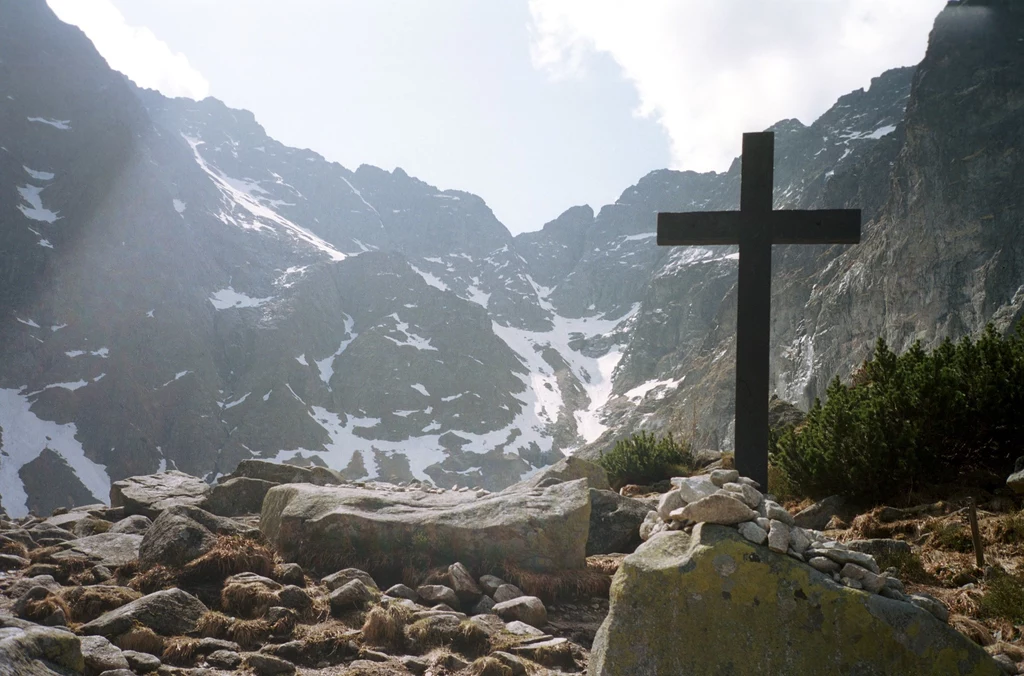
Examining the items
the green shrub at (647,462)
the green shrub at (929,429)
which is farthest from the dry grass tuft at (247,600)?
the green shrub at (647,462)

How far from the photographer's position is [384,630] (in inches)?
203

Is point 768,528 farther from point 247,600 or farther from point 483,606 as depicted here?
point 247,600

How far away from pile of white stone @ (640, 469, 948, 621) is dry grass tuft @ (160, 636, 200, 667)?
3307mm

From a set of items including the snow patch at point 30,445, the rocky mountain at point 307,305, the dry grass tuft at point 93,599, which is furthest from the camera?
the snow patch at point 30,445

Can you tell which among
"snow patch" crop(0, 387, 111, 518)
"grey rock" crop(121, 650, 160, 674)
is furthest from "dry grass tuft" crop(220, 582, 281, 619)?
"snow patch" crop(0, 387, 111, 518)

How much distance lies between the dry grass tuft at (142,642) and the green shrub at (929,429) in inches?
308

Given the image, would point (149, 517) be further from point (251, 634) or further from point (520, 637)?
point (520, 637)

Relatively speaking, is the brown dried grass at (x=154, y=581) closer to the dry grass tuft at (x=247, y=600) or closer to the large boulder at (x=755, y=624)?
the dry grass tuft at (x=247, y=600)

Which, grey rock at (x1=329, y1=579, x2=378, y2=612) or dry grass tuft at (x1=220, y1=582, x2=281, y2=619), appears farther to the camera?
grey rock at (x1=329, y1=579, x2=378, y2=612)

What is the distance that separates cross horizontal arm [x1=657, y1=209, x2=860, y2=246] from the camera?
8.01 m

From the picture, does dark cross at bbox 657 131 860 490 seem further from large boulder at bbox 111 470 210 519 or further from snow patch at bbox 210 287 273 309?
snow patch at bbox 210 287 273 309

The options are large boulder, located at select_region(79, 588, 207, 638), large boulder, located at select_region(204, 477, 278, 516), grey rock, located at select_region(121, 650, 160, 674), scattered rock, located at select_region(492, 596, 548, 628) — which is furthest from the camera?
large boulder, located at select_region(204, 477, 278, 516)

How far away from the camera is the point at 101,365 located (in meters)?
130

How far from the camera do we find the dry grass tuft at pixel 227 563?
6344 mm
